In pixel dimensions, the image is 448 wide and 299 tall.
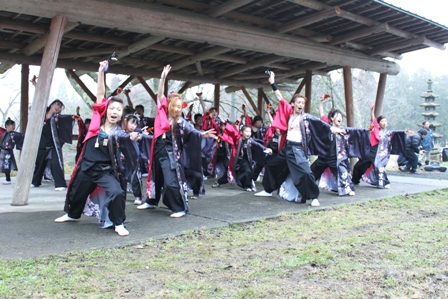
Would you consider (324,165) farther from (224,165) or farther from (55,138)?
(55,138)

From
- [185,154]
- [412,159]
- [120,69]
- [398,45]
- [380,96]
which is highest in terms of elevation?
[398,45]

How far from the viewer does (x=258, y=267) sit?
394 centimetres

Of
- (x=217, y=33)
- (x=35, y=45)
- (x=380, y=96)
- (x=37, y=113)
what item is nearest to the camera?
(x=37, y=113)

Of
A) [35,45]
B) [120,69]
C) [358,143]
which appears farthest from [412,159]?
[35,45]

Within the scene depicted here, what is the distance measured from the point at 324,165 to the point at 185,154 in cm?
329

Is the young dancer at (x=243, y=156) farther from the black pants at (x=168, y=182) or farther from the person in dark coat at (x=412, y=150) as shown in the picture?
the person in dark coat at (x=412, y=150)

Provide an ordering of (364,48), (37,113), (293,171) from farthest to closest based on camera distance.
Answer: (364,48) < (293,171) < (37,113)

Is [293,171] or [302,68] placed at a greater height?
[302,68]

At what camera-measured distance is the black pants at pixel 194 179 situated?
7546 millimetres

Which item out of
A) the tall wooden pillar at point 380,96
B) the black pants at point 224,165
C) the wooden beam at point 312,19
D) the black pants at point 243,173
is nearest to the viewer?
the wooden beam at point 312,19

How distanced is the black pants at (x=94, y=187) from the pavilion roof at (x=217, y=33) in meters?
2.68

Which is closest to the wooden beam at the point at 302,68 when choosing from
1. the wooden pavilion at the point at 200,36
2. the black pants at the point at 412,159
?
the wooden pavilion at the point at 200,36

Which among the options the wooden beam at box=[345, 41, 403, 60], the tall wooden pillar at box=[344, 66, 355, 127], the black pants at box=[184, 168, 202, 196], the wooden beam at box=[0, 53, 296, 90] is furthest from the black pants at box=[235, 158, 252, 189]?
the wooden beam at box=[0, 53, 296, 90]

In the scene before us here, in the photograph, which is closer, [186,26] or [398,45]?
[186,26]
